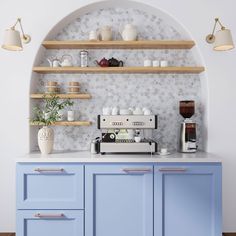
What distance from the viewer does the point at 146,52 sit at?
3.13 metres

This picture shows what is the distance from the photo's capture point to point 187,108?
293 cm

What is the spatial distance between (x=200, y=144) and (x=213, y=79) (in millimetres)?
645

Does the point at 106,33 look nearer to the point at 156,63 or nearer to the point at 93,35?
the point at 93,35

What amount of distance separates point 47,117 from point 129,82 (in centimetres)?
86

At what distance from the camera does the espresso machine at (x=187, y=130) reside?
2.84 m

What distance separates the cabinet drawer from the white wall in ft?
1.57

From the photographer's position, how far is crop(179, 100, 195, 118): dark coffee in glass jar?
115 inches

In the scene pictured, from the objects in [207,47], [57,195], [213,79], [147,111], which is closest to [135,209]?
[57,195]

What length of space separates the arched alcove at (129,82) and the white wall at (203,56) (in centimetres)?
19

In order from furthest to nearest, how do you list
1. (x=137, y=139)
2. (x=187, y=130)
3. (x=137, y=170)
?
(x=187, y=130) → (x=137, y=139) → (x=137, y=170)

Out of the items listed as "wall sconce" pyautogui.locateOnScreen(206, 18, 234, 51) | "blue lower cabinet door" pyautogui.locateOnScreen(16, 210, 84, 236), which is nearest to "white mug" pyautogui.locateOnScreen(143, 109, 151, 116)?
"wall sconce" pyautogui.locateOnScreen(206, 18, 234, 51)

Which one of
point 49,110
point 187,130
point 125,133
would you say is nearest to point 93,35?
point 49,110

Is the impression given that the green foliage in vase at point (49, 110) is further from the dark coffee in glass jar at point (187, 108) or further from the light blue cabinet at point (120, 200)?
the dark coffee in glass jar at point (187, 108)

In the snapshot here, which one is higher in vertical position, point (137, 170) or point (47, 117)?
point (47, 117)
